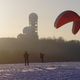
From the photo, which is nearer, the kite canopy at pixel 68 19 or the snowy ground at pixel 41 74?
the kite canopy at pixel 68 19

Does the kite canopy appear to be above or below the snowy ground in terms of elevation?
above

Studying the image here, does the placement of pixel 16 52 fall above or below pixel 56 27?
above

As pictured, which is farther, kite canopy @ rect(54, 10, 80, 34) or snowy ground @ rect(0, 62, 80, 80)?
snowy ground @ rect(0, 62, 80, 80)

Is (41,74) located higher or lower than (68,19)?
lower

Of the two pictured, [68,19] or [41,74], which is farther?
[41,74]

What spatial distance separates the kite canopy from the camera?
591 inches

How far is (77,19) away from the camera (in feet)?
48.8

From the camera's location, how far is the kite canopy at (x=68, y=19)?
15.0 m

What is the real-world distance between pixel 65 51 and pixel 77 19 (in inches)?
4147

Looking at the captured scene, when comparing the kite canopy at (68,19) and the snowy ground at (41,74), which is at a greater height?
the kite canopy at (68,19)

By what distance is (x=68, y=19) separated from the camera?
15.3 m

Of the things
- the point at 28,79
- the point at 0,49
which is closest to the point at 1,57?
the point at 0,49

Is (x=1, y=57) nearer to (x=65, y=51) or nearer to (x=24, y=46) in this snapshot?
(x=24, y=46)

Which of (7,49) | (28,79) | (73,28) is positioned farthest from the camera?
(7,49)
